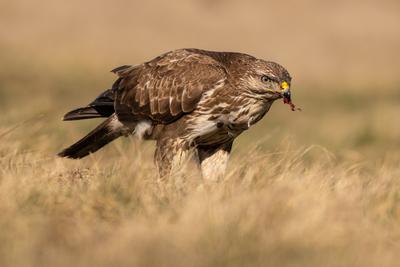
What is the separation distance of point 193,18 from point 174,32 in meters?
1.03

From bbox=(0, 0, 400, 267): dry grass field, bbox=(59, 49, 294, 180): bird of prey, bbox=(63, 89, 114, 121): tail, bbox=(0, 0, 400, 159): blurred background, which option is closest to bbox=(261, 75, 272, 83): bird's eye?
bbox=(59, 49, 294, 180): bird of prey

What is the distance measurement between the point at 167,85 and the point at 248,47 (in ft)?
44.8

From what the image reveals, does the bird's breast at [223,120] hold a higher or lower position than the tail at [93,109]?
lower

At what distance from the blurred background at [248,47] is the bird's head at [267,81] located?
4.87 m

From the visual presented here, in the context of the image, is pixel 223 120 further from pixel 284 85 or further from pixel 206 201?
pixel 206 201

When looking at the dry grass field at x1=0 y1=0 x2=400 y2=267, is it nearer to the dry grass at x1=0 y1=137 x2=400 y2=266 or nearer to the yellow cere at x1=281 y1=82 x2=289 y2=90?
the dry grass at x1=0 y1=137 x2=400 y2=266

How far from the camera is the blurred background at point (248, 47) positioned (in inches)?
568

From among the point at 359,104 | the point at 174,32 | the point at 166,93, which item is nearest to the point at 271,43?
the point at 174,32

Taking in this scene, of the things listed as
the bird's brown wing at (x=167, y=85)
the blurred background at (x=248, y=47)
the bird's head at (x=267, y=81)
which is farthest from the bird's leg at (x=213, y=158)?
the blurred background at (x=248, y=47)

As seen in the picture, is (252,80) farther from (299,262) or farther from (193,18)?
(193,18)

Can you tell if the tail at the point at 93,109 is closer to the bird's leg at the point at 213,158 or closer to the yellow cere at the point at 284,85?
the bird's leg at the point at 213,158

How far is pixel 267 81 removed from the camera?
718 centimetres

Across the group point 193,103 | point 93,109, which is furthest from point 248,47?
point 193,103

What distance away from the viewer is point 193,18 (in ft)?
74.6
